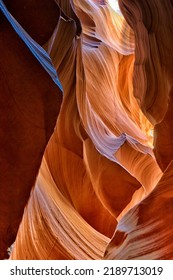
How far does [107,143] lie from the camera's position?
1.08m

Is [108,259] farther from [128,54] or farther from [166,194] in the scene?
[128,54]

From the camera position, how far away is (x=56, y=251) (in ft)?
3.48

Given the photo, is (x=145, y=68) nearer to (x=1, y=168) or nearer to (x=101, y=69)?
(x=101, y=69)

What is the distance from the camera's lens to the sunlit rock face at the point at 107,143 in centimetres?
105

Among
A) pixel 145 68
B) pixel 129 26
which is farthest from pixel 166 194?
pixel 129 26

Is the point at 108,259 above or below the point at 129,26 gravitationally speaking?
below

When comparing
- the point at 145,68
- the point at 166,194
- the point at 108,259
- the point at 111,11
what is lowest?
the point at 108,259

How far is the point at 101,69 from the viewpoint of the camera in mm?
1098

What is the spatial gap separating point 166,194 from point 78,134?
271mm

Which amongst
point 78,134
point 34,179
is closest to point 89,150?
point 78,134

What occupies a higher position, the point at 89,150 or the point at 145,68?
the point at 145,68

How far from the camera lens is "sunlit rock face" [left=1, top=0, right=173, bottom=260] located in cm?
105

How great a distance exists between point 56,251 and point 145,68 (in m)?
0.52

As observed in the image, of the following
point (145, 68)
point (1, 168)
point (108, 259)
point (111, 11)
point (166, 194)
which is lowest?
point (108, 259)
